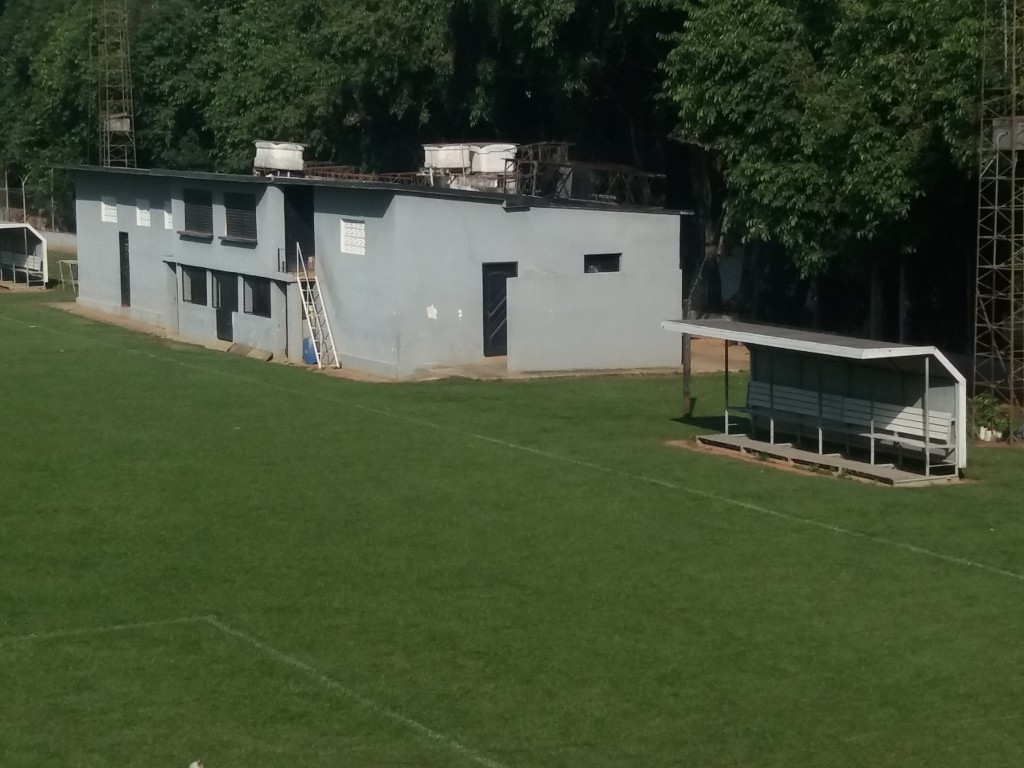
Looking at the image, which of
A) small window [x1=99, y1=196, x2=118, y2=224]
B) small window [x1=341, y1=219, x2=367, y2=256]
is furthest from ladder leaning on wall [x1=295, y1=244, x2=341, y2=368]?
small window [x1=99, y1=196, x2=118, y2=224]

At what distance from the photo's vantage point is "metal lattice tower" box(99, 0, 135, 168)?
180 ft

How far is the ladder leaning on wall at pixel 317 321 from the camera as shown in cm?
3239

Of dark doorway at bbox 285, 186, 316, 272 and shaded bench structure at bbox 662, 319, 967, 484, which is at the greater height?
dark doorway at bbox 285, 186, 316, 272

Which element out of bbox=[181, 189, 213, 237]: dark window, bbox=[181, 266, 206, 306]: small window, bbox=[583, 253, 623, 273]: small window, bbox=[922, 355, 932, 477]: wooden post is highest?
bbox=[181, 189, 213, 237]: dark window

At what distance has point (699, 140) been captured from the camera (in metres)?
34.2

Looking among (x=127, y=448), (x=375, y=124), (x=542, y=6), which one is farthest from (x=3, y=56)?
(x=127, y=448)

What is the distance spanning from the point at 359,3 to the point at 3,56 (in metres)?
37.3

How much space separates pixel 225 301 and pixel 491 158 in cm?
717

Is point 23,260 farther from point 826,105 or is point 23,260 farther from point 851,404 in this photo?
point 851,404

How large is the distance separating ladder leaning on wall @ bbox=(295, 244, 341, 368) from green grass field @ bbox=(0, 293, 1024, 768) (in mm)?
7912

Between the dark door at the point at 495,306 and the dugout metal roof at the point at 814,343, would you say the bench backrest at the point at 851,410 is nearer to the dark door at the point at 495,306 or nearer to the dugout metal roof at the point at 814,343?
the dugout metal roof at the point at 814,343

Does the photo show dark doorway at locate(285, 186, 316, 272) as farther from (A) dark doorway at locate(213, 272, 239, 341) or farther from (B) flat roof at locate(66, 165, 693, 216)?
(A) dark doorway at locate(213, 272, 239, 341)

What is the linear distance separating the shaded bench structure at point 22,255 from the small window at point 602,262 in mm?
24907

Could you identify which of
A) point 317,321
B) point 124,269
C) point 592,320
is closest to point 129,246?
point 124,269
